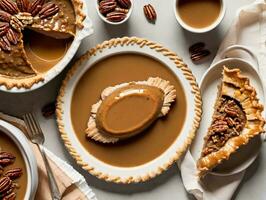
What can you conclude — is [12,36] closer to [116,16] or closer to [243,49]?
[116,16]

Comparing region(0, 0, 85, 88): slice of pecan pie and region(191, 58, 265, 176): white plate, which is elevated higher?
region(0, 0, 85, 88): slice of pecan pie

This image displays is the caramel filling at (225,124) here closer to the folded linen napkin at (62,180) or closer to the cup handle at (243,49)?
the cup handle at (243,49)

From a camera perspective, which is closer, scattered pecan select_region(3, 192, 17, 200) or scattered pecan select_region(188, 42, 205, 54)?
scattered pecan select_region(3, 192, 17, 200)

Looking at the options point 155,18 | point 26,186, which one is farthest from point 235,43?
point 26,186

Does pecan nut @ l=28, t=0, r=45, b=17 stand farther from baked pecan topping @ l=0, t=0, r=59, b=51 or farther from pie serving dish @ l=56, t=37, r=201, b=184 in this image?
pie serving dish @ l=56, t=37, r=201, b=184

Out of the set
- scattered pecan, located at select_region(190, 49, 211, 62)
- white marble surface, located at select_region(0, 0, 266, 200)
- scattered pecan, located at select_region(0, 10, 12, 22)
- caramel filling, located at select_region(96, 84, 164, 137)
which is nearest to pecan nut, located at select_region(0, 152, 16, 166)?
white marble surface, located at select_region(0, 0, 266, 200)

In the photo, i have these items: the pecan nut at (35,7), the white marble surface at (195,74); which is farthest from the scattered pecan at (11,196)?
the pecan nut at (35,7)
